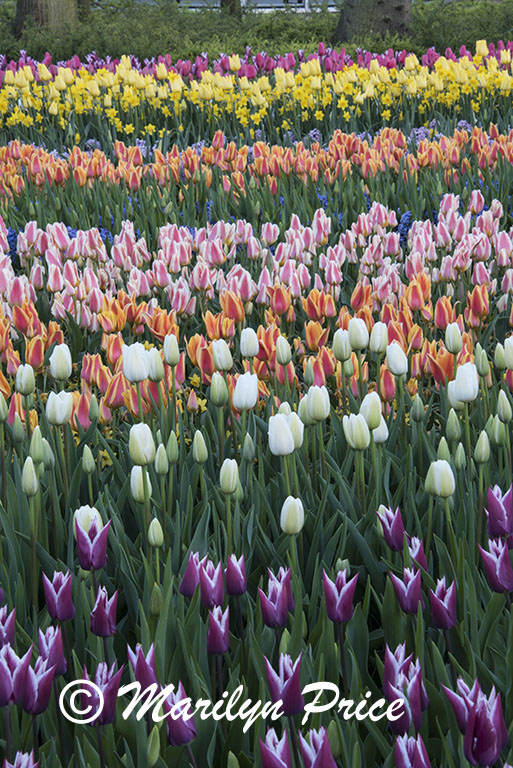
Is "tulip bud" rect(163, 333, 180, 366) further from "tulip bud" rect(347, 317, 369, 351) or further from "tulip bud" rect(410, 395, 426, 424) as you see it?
"tulip bud" rect(410, 395, 426, 424)

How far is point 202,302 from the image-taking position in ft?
12.2

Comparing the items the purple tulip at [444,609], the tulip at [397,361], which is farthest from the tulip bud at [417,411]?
the purple tulip at [444,609]

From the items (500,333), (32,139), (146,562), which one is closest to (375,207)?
(500,333)

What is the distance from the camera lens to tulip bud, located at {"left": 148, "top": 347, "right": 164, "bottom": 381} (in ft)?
8.09

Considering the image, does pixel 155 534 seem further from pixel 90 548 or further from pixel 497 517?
pixel 497 517

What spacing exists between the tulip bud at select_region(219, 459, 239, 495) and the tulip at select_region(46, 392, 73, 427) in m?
0.50

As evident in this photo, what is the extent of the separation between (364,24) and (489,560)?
13.4 metres

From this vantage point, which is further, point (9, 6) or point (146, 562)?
point (9, 6)

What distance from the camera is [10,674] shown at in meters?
1.41

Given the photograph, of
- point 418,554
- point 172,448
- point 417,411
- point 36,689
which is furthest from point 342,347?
point 36,689

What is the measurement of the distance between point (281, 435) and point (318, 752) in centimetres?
86

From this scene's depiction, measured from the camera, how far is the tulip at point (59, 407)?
2.24 meters

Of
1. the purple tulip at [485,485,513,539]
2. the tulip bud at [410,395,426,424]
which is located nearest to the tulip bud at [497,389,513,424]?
the tulip bud at [410,395,426,424]

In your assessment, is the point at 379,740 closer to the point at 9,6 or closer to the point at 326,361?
the point at 326,361
